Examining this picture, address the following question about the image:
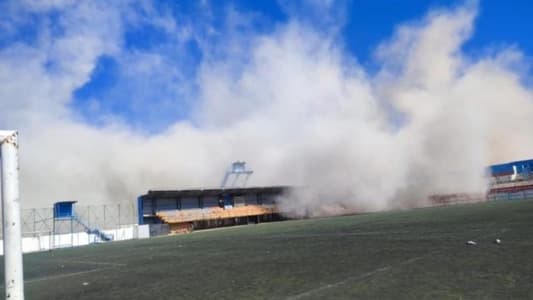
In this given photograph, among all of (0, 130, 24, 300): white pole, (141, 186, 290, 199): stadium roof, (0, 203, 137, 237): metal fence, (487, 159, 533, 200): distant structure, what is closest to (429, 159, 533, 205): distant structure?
(487, 159, 533, 200): distant structure

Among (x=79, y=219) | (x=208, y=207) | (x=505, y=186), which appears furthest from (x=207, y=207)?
(x=505, y=186)

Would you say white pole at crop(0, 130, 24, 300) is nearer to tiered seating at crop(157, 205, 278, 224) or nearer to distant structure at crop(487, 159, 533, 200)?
tiered seating at crop(157, 205, 278, 224)

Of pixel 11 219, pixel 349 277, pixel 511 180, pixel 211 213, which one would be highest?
pixel 511 180

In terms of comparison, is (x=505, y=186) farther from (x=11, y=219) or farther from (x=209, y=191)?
(x=11, y=219)

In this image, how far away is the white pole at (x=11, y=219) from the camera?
3.04 metres

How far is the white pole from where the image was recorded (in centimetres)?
304

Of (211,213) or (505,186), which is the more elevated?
(505,186)

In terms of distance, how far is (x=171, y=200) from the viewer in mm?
52094

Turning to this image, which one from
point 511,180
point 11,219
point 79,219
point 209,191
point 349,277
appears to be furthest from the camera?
point 511,180

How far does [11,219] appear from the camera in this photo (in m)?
3.08

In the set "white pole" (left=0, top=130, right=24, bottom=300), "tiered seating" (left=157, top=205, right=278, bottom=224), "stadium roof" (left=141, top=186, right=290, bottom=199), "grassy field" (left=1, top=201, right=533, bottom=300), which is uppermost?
"stadium roof" (left=141, top=186, right=290, bottom=199)

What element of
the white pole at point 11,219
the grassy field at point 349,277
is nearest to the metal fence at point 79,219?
the grassy field at point 349,277

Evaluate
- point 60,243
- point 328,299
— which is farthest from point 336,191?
point 328,299

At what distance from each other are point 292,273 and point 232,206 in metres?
49.7
